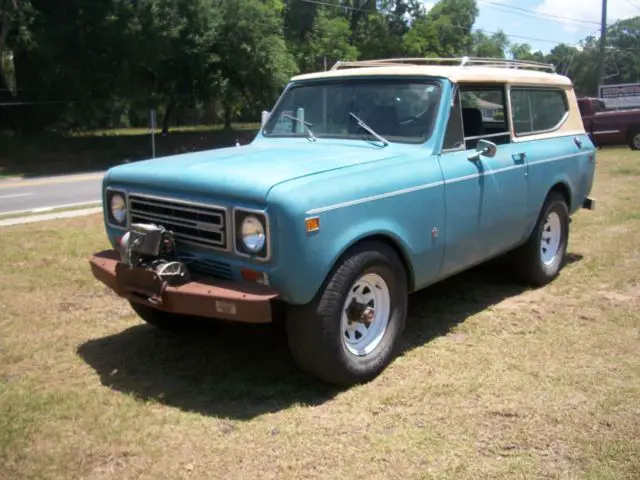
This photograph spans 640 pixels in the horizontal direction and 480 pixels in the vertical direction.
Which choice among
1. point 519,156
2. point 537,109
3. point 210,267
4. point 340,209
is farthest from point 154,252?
point 537,109

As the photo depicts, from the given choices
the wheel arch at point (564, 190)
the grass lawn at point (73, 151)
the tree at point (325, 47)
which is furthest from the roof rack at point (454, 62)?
the tree at point (325, 47)

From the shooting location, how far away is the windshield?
16.1 feet

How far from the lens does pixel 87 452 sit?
343 centimetres

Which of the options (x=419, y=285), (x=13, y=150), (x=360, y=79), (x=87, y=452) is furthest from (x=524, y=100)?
(x=13, y=150)

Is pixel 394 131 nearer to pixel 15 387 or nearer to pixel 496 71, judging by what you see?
pixel 496 71

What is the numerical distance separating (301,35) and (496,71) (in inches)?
1679

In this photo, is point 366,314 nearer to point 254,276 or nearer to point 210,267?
point 254,276

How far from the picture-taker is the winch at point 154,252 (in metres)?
3.96

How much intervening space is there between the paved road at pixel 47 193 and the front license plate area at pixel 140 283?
8.57 m

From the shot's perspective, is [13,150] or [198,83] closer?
[13,150]

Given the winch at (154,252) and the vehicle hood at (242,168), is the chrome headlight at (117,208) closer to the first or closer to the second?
the vehicle hood at (242,168)

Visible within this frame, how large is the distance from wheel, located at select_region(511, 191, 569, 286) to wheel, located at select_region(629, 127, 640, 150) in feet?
58.9

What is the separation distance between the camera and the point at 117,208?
4.66m

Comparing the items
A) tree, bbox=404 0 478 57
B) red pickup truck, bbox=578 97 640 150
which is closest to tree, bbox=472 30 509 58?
tree, bbox=404 0 478 57
